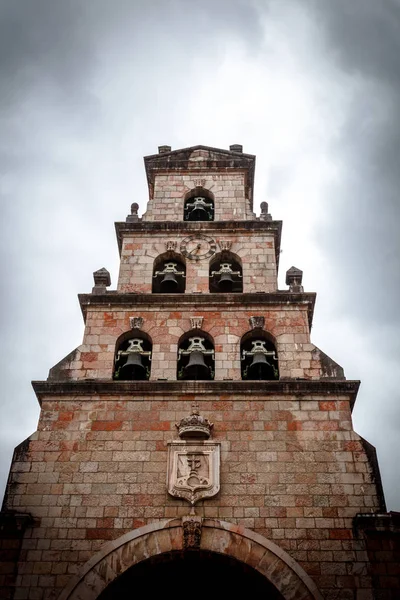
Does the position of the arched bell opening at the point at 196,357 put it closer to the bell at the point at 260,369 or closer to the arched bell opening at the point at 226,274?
the bell at the point at 260,369

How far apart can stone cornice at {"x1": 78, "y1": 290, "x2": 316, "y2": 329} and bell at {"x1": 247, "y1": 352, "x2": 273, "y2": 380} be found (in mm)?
1507

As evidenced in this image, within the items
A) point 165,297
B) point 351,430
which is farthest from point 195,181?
point 351,430

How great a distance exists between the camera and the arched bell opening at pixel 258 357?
15141 mm

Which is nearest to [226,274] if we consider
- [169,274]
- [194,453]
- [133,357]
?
[169,274]

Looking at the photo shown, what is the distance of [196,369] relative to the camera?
1499 cm

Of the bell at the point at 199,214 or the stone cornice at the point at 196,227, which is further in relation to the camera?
the bell at the point at 199,214

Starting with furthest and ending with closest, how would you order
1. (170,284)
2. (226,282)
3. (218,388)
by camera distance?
(226,282) < (170,284) < (218,388)

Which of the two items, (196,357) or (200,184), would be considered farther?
(200,184)

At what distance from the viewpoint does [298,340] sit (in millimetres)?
15531

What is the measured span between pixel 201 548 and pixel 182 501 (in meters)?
0.93

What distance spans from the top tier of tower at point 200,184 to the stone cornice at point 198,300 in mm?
3275

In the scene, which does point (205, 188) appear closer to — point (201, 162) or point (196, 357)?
point (201, 162)

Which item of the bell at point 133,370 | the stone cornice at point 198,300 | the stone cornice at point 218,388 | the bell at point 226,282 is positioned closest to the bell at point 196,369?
the stone cornice at point 218,388

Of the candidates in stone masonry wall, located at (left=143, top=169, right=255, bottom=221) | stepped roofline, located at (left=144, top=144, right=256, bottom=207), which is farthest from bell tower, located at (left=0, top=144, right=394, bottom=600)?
stepped roofline, located at (left=144, top=144, right=256, bottom=207)
